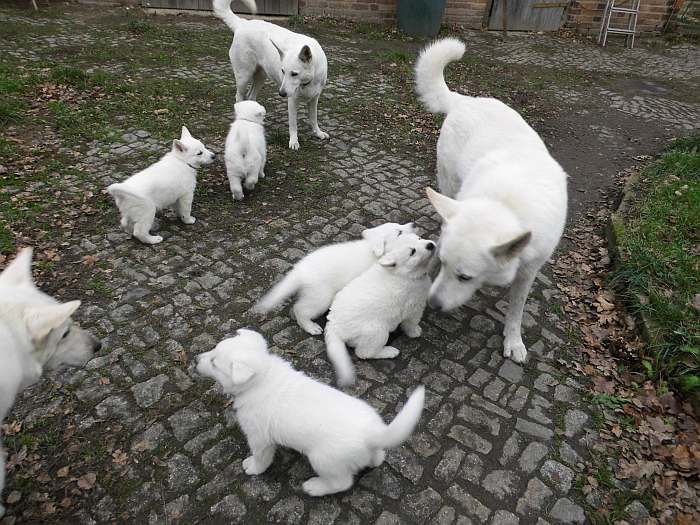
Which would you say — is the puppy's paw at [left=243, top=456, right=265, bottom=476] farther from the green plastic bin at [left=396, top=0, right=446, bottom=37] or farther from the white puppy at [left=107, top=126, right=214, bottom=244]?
the green plastic bin at [left=396, top=0, right=446, bottom=37]

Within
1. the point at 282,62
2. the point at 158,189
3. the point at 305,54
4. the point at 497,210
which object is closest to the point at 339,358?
the point at 497,210

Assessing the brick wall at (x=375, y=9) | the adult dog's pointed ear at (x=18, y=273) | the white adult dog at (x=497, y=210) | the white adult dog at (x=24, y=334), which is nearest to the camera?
the white adult dog at (x=24, y=334)

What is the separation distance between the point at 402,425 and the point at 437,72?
4.07m

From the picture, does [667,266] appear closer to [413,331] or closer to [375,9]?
[413,331]

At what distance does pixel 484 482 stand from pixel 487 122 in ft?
→ 10.6

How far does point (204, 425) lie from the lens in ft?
10.2

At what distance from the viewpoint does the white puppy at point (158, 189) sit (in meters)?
4.32

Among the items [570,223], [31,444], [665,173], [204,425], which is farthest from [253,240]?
[665,173]

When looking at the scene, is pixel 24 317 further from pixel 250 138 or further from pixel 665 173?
pixel 665 173

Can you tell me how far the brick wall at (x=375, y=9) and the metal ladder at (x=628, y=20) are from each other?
3.62 m

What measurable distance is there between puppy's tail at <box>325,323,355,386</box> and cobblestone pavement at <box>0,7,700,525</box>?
145mm

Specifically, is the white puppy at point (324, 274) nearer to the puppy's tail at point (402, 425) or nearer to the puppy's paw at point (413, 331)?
the puppy's paw at point (413, 331)

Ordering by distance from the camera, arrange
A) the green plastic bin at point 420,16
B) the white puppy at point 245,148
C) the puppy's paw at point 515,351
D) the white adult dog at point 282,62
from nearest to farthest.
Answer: the puppy's paw at point 515,351 → the white puppy at point 245,148 → the white adult dog at point 282,62 → the green plastic bin at point 420,16

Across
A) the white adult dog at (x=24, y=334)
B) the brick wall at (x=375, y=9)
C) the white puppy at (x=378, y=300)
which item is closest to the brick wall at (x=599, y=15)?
the brick wall at (x=375, y=9)
